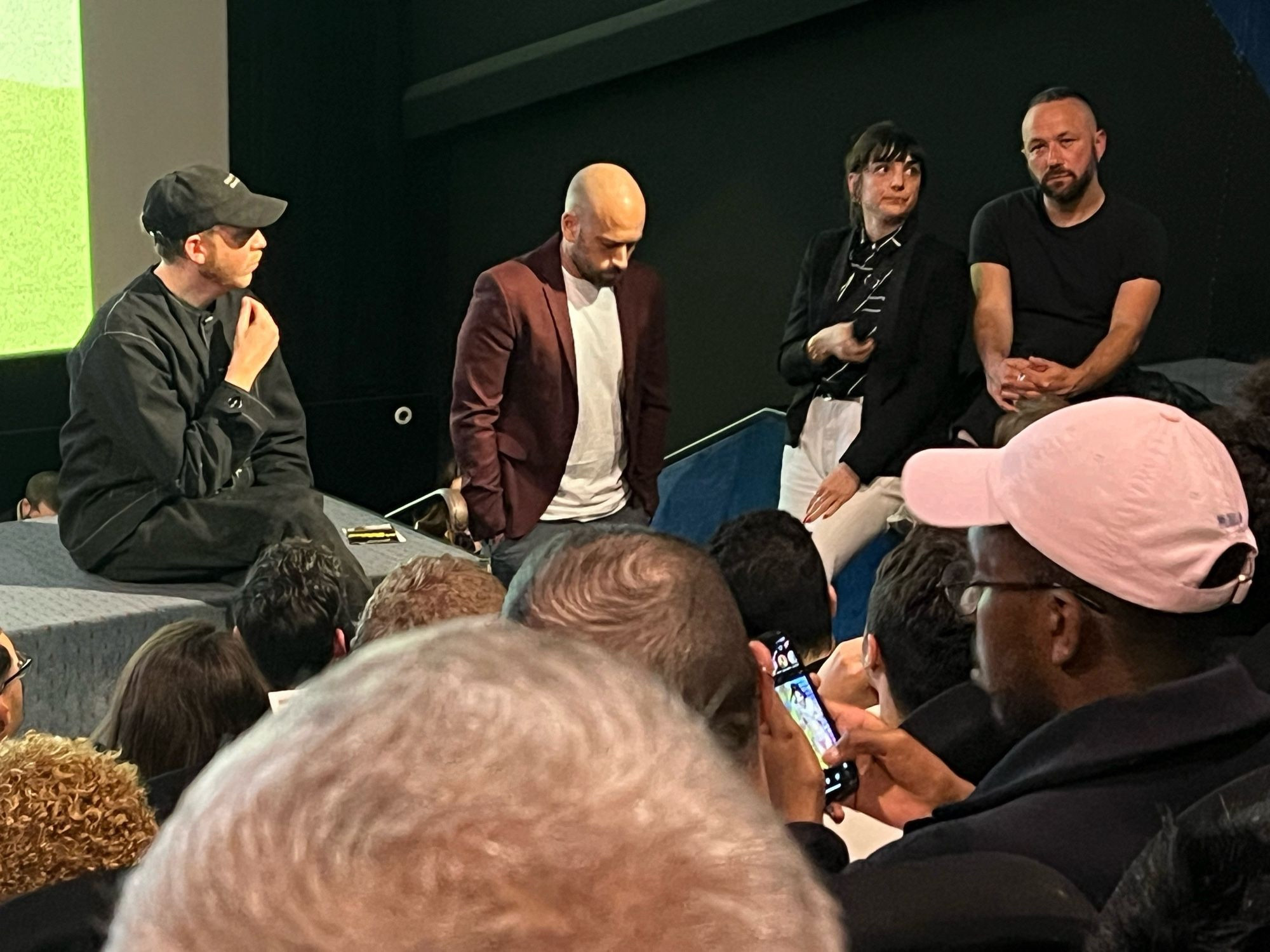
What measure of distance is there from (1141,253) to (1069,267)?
17 cm

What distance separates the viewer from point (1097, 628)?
1.40 meters

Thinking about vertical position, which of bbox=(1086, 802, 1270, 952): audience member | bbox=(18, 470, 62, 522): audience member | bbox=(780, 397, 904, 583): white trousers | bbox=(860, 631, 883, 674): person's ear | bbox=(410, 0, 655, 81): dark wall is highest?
bbox=(410, 0, 655, 81): dark wall

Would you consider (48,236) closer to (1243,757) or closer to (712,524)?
(712,524)

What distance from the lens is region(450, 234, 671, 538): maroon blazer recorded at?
3.59 metres

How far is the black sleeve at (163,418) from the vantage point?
10.2 feet

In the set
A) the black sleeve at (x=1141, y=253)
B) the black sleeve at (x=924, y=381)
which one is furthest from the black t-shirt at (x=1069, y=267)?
the black sleeve at (x=924, y=381)

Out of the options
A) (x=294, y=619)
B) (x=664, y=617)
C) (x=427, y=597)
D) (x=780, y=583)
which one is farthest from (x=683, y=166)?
(x=664, y=617)

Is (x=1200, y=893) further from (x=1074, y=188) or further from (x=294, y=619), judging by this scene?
(x=1074, y=188)

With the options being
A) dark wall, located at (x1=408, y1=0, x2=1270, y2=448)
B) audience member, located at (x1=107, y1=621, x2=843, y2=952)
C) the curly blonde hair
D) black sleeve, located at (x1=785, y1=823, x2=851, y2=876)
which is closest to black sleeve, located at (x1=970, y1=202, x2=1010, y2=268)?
dark wall, located at (x1=408, y1=0, x2=1270, y2=448)

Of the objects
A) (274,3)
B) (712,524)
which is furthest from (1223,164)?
(274,3)

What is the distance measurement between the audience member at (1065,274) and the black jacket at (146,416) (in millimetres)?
1765

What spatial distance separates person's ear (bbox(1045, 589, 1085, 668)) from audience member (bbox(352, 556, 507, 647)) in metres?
0.85

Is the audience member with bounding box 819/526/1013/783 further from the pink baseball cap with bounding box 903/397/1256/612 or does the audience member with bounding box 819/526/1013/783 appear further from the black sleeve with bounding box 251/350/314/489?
the black sleeve with bounding box 251/350/314/489

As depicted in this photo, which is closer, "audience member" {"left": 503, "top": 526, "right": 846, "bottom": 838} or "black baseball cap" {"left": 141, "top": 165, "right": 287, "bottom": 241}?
"audience member" {"left": 503, "top": 526, "right": 846, "bottom": 838}
